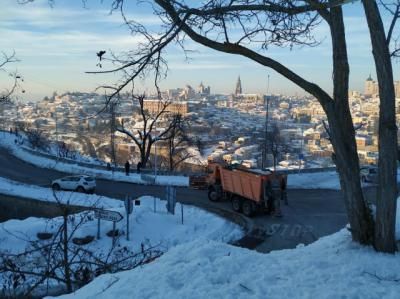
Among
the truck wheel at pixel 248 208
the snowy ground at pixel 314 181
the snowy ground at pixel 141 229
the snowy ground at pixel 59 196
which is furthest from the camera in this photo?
the snowy ground at pixel 314 181

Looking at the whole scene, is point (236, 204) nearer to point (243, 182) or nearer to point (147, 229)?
point (243, 182)

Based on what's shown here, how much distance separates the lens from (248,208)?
25438mm

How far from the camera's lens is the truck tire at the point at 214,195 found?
28.8 metres

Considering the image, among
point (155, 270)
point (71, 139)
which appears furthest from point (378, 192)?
point (71, 139)

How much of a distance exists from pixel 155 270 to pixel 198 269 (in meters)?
0.57

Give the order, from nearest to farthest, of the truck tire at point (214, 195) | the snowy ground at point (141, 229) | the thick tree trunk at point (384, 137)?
the thick tree trunk at point (384, 137) < the snowy ground at point (141, 229) < the truck tire at point (214, 195)

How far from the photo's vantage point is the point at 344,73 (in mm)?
8430

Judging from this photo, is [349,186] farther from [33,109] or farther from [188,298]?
[33,109]

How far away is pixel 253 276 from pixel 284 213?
64.7ft

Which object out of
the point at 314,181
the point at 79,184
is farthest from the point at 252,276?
the point at 314,181

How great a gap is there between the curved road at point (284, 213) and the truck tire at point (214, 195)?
0.39m

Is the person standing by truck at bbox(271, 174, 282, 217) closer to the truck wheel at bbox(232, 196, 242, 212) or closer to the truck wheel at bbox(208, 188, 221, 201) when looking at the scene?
the truck wheel at bbox(232, 196, 242, 212)

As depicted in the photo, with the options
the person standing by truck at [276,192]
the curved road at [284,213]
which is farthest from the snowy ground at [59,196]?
the person standing by truck at [276,192]

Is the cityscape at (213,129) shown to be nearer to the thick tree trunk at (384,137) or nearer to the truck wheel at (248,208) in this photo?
the truck wheel at (248,208)
